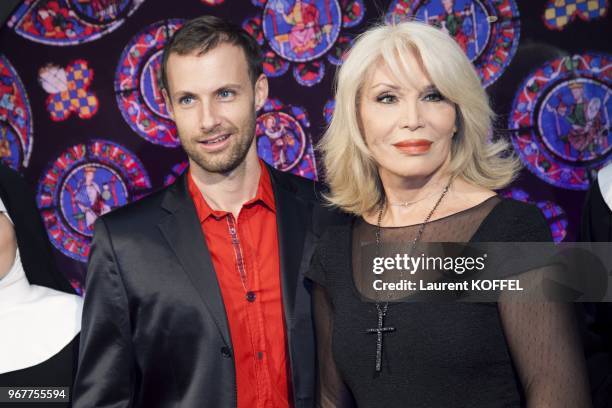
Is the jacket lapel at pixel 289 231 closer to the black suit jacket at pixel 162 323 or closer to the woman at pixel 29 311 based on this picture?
the black suit jacket at pixel 162 323

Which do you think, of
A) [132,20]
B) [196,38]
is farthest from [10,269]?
[132,20]

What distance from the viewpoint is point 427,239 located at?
1.91 metres

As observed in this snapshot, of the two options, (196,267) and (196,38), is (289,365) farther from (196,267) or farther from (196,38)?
(196,38)

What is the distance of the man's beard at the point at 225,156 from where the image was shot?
2381 mm

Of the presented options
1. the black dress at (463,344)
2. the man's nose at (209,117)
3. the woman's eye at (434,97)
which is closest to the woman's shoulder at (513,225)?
the black dress at (463,344)

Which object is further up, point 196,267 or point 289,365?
point 196,267

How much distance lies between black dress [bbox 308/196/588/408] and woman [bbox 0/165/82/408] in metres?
1.12

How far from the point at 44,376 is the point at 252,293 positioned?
0.87 meters

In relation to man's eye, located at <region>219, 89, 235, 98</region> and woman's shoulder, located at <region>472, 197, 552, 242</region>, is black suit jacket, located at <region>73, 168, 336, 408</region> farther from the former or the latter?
woman's shoulder, located at <region>472, 197, 552, 242</region>

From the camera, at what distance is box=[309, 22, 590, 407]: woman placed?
169 centimetres

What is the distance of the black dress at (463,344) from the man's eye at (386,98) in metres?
0.39

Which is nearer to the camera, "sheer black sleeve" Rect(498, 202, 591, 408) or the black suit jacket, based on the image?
"sheer black sleeve" Rect(498, 202, 591, 408)

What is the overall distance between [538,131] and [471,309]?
53.7 inches

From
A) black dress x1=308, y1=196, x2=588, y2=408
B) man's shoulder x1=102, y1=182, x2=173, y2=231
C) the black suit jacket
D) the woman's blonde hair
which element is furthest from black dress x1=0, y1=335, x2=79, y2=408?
the woman's blonde hair
